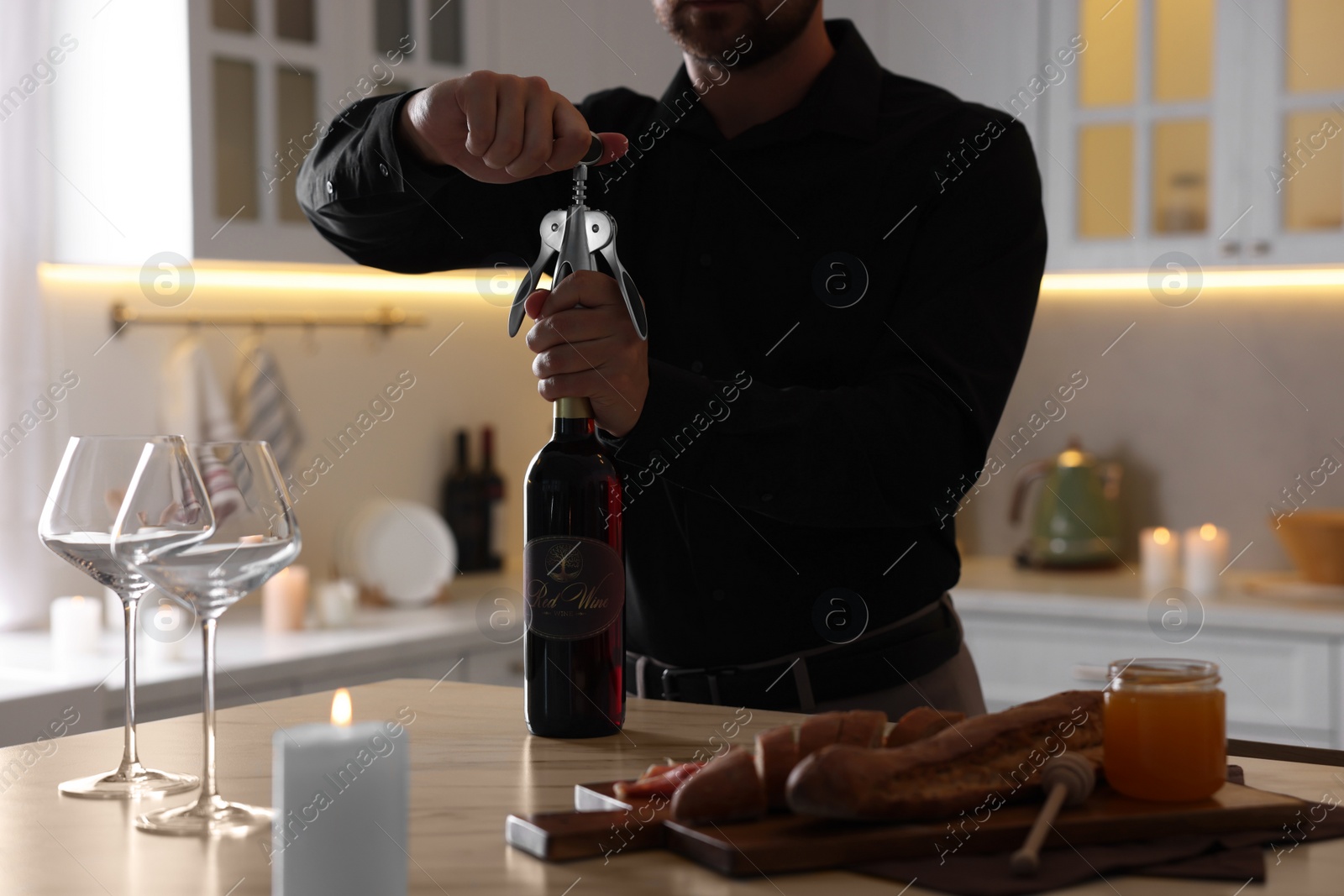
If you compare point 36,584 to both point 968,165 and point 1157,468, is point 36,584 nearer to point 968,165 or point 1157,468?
point 968,165

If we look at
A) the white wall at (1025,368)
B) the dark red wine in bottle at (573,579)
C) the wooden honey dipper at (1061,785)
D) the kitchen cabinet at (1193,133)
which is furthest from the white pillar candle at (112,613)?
the wooden honey dipper at (1061,785)

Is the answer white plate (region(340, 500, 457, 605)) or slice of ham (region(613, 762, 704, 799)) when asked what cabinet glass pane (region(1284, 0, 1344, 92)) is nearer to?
white plate (region(340, 500, 457, 605))

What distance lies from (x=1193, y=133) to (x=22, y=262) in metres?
2.19

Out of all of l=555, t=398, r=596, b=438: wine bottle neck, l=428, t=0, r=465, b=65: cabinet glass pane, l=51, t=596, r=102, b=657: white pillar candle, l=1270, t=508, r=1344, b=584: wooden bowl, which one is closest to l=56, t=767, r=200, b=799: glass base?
l=555, t=398, r=596, b=438: wine bottle neck

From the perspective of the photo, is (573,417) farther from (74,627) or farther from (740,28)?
(74,627)

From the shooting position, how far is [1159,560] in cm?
287

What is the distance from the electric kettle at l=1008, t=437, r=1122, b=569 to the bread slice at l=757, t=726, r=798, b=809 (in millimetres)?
2371

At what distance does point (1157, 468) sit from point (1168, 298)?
378 mm

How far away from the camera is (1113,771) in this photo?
80 cm

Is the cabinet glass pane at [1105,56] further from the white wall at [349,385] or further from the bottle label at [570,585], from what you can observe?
the bottle label at [570,585]

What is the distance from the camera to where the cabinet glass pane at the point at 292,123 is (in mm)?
2533

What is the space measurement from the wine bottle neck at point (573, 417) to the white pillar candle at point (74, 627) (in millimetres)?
1571

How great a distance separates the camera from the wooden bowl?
105 inches

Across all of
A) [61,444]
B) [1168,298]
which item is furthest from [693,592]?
[1168,298]
